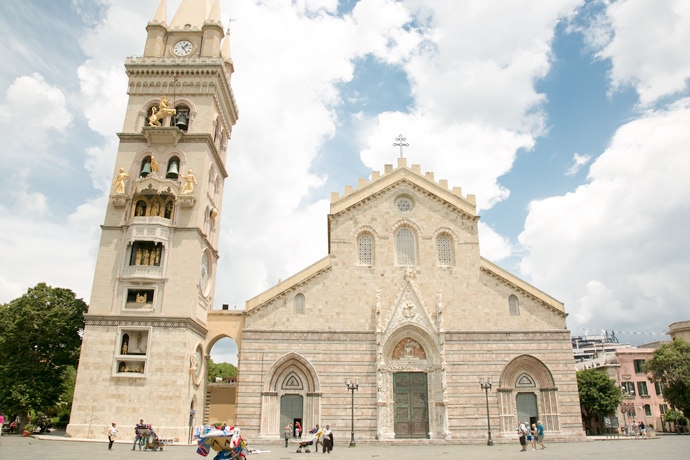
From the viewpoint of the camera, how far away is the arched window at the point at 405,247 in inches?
1410

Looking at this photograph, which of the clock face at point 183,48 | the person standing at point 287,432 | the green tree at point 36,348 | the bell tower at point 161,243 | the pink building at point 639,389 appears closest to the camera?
the bell tower at point 161,243

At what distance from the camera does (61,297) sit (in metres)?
35.6

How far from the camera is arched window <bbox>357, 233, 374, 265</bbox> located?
3569 centimetres

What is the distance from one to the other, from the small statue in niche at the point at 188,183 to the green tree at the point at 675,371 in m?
41.5

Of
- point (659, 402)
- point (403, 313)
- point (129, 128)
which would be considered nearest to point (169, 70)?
point (129, 128)

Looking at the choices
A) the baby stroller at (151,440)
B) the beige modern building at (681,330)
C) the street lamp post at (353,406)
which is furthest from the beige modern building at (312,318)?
the beige modern building at (681,330)

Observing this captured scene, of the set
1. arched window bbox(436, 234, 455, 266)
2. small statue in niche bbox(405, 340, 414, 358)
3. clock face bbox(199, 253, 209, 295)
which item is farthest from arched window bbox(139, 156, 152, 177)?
small statue in niche bbox(405, 340, 414, 358)

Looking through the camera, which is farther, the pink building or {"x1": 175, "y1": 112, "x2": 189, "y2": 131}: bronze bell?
the pink building

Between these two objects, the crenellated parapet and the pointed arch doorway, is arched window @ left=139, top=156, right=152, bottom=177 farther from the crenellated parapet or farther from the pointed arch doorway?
the pointed arch doorway

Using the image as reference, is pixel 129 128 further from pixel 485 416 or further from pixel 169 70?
pixel 485 416

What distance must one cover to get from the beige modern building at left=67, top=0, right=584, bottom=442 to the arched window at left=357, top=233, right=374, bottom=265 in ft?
0.33

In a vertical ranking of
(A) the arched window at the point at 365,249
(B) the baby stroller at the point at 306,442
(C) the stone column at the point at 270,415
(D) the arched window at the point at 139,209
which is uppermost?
(D) the arched window at the point at 139,209

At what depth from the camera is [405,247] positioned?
36.2m

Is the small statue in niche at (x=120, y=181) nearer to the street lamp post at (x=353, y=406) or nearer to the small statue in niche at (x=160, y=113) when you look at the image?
the small statue in niche at (x=160, y=113)
